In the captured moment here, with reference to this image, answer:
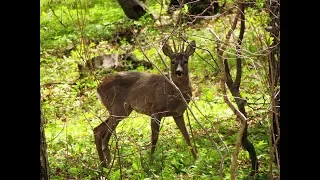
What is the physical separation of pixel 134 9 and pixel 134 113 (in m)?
4.38

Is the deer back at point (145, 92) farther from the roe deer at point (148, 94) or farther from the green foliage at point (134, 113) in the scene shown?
the green foliage at point (134, 113)

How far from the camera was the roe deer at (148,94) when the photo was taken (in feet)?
27.6

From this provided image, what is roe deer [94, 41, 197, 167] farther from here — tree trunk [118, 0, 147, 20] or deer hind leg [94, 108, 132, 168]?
tree trunk [118, 0, 147, 20]

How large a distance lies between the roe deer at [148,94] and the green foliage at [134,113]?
0.27 metres

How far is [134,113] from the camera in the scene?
9.97 metres

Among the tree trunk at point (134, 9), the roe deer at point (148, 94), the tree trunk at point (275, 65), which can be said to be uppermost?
the tree trunk at point (134, 9)

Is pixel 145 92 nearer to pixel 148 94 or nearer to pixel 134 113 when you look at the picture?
pixel 148 94

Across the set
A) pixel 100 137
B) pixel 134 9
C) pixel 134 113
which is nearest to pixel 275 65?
pixel 100 137

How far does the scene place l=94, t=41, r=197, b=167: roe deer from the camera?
841 centimetres

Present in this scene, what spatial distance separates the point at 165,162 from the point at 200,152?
1.62 feet

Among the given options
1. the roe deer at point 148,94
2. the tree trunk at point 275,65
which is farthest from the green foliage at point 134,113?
the roe deer at point 148,94

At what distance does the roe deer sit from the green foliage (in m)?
0.27

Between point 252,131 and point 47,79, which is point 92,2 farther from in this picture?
point 252,131
